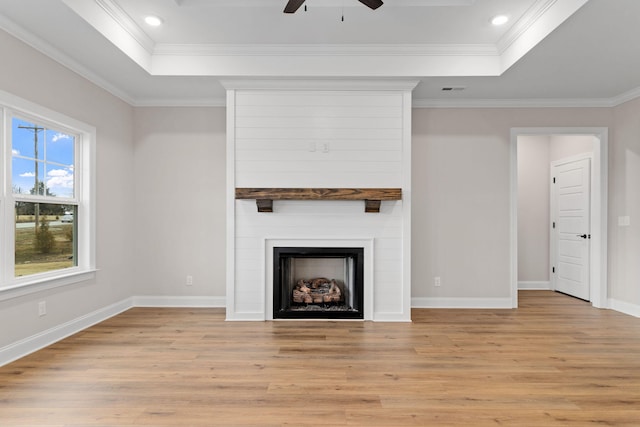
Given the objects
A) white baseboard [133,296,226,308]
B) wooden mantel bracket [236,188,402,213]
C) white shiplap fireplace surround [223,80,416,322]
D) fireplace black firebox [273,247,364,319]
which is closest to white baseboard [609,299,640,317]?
white shiplap fireplace surround [223,80,416,322]

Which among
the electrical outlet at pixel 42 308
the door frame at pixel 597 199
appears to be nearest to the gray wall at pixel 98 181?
the electrical outlet at pixel 42 308

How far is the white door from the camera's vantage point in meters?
5.09

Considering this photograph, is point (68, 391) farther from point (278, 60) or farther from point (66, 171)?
A: point (278, 60)

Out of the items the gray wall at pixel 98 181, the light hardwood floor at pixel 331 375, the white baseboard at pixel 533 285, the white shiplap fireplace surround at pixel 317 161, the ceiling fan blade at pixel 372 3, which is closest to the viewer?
the light hardwood floor at pixel 331 375

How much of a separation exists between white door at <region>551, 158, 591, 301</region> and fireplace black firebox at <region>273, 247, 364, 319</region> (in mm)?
3396

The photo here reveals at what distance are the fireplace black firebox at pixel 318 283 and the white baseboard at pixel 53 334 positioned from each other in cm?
189

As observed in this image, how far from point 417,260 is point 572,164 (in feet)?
9.47

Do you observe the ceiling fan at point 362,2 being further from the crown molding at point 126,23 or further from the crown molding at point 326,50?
the crown molding at point 126,23

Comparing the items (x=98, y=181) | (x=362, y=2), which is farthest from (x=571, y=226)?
(x=98, y=181)

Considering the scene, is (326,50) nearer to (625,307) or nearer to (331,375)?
(331,375)

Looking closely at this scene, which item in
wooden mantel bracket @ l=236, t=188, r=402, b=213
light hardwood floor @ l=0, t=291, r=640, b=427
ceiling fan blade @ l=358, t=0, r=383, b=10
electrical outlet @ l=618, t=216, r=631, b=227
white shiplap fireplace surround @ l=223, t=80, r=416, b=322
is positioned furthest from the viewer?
electrical outlet @ l=618, t=216, r=631, b=227

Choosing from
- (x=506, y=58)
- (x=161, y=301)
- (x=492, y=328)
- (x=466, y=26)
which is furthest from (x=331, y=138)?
(x=161, y=301)

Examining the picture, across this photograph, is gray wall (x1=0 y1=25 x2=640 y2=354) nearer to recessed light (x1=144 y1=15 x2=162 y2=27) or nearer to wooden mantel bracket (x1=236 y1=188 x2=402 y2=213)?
wooden mantel bracket (x1=236 y1=188 x2=402 y2=213)

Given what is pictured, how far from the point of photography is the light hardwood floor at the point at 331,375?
7.05ft
